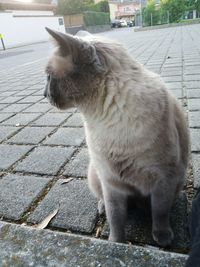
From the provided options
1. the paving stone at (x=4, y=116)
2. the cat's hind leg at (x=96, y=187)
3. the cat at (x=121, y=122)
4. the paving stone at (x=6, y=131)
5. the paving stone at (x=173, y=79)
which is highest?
the cat at (x=121, y=122)

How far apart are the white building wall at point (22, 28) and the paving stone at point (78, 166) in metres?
22.6

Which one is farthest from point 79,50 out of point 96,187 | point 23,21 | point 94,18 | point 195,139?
point 94,18

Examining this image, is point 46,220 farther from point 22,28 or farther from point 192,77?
point 22,28

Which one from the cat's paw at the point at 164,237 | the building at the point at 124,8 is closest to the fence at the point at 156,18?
the cat's paw at the point at 164,237

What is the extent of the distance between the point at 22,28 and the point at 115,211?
90.9ft

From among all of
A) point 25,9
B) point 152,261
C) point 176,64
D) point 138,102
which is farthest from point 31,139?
point 25,9

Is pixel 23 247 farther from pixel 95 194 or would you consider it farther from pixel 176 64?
pixel 176 64

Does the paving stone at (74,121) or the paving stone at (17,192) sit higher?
the paving stone at (17,192)

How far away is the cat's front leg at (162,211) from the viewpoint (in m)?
1.69

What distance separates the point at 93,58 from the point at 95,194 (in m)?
0.99

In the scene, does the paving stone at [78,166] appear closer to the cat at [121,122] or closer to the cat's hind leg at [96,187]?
the cat's hind leg at [96,187]

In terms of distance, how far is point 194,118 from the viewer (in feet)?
11.0

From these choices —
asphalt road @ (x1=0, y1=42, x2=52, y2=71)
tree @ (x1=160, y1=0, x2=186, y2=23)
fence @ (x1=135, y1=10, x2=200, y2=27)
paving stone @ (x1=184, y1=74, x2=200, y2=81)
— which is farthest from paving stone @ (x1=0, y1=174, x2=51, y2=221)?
tree @ (x1=160, y1=0, x2=186, y2=23)

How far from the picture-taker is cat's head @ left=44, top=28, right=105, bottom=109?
1620 mm
